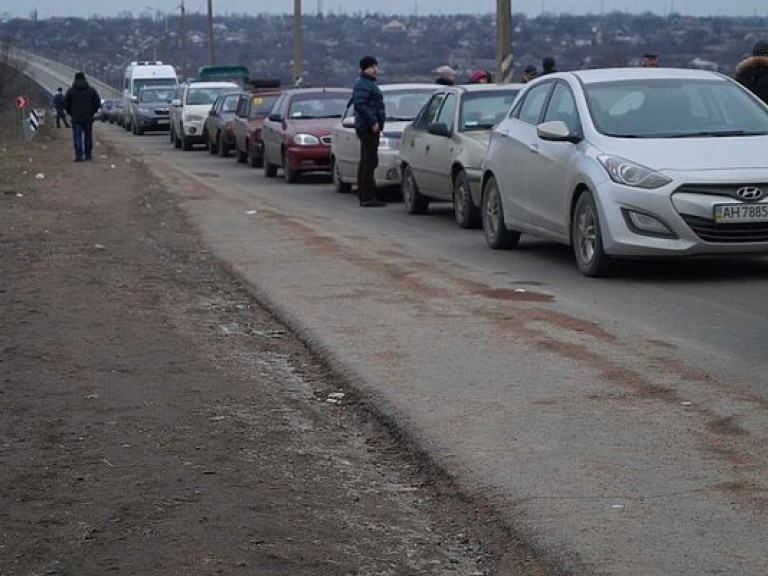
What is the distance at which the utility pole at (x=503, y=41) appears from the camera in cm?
2738

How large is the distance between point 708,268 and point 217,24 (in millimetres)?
113039

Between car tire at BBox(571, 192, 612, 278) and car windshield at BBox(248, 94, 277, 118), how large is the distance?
20043 millimetres

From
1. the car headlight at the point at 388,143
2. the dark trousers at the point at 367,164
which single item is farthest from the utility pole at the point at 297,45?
the dark trousers at the point at 367,164

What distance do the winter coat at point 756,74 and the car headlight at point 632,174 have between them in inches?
246

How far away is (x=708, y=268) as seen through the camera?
1295cm

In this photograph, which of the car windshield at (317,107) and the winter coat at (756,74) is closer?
the winter coat at (756,74)

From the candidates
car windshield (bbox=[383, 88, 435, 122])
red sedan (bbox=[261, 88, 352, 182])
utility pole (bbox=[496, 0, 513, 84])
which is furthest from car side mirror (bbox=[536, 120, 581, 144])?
utility pole (bbox=[496, 0, 513, 84])

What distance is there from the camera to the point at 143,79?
63.8 meters

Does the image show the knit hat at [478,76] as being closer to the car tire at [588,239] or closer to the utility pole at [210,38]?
the car tire at [588,239]

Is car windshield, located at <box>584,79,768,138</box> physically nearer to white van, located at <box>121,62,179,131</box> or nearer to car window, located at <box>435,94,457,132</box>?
car window, located at <box>435,94,457,132</box>

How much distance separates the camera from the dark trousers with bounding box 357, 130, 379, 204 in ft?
66.3

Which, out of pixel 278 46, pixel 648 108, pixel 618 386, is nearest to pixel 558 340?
pixel 618 386

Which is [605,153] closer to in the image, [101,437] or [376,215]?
[101,437]

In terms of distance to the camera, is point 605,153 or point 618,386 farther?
point 605,153
